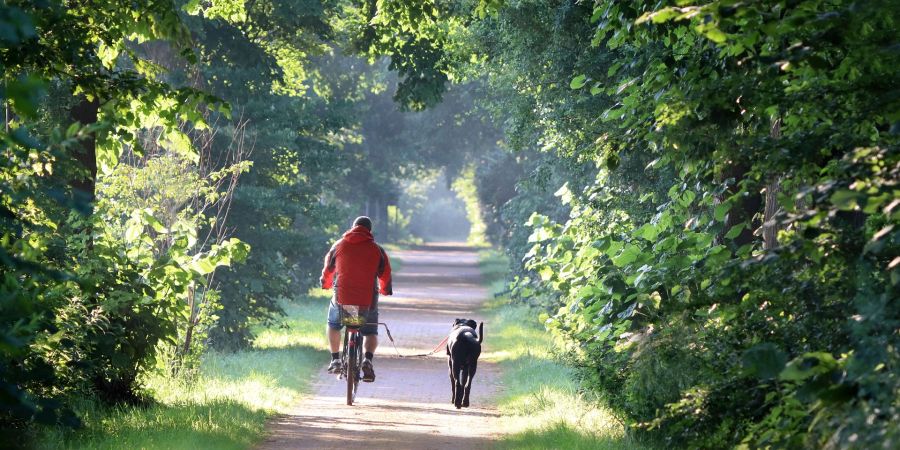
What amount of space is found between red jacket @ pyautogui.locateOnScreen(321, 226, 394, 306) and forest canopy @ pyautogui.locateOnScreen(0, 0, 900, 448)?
6.40ft

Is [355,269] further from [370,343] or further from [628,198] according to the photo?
[628,198]

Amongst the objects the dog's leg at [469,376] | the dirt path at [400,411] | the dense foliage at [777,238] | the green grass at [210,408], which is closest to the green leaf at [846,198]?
the dense foliage at [777,238]

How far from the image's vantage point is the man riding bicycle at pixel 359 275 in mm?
13359

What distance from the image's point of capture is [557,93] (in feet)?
50.4

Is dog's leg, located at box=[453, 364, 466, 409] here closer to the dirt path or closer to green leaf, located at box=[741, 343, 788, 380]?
the dirt path

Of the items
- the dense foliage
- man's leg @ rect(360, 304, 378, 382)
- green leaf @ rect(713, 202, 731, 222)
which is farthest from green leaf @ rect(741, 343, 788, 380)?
man's leg @ rect(360, 304, 378, 382)

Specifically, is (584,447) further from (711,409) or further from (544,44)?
(544,44)

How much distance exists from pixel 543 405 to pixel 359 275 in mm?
2457

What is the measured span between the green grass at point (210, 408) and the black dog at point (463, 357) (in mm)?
1898

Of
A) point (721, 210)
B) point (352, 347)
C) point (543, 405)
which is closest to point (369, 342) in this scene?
point (352, 347)

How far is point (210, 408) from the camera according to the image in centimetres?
1174

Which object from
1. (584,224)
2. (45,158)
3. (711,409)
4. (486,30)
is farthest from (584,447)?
(486,30)

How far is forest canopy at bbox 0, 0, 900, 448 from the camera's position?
207 inches

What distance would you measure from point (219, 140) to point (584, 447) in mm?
12808
